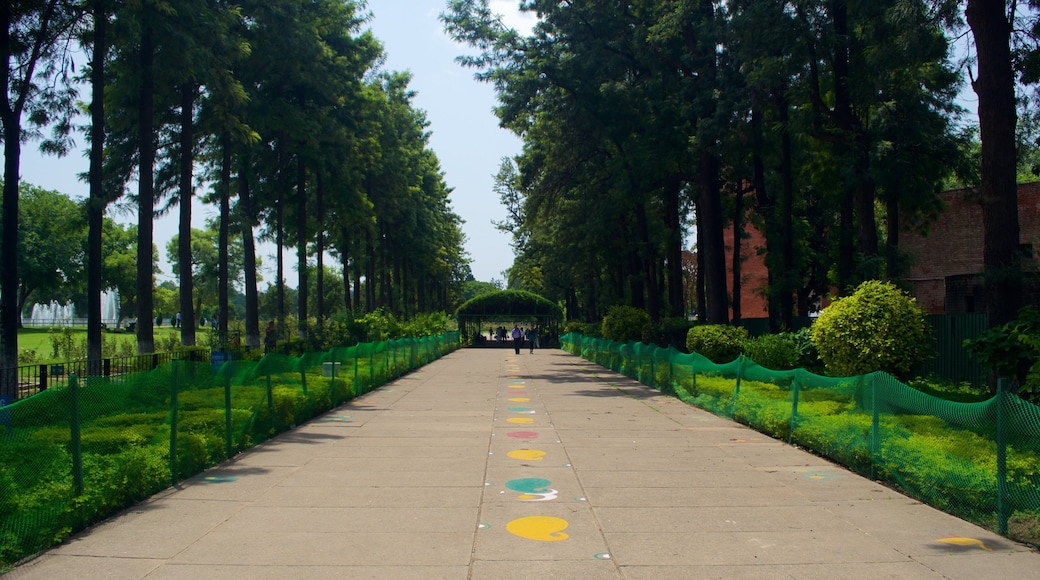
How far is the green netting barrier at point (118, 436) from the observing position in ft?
20.4

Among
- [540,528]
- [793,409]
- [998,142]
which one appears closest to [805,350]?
[998,142]

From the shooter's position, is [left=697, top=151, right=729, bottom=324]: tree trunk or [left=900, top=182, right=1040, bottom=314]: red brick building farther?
[left=900, top=182, right=1040, bottom=314]: red brick building

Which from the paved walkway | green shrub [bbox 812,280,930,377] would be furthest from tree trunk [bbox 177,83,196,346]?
green shrub [bbox 812,280,930,377]

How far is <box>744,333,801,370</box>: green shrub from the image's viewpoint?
17.6 meters

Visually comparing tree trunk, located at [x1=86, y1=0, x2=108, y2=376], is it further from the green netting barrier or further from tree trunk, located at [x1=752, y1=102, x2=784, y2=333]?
tree trunk, located at [x1=752, y1=102, x2=784, y2=333]

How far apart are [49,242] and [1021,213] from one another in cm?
6619

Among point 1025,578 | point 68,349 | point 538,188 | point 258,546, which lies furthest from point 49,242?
point 1025,578

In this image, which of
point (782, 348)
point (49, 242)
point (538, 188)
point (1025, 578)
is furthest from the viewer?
point (49, 242)

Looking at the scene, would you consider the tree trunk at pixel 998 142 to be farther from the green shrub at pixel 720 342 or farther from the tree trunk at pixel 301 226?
the tree trunk at pixel 301 226

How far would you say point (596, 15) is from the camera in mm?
28766

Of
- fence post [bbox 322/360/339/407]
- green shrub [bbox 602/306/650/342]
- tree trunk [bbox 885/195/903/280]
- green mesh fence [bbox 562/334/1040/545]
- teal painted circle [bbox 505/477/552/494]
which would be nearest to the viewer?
green mesh fence [bbox 562/334/1040/545]

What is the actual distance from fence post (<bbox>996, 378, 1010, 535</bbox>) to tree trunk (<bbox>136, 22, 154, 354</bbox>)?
20.7m

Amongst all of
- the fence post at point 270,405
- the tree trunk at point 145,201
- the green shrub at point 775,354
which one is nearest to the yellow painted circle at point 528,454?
the fence post at point 270,405

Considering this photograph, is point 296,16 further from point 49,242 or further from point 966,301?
point 49,242
